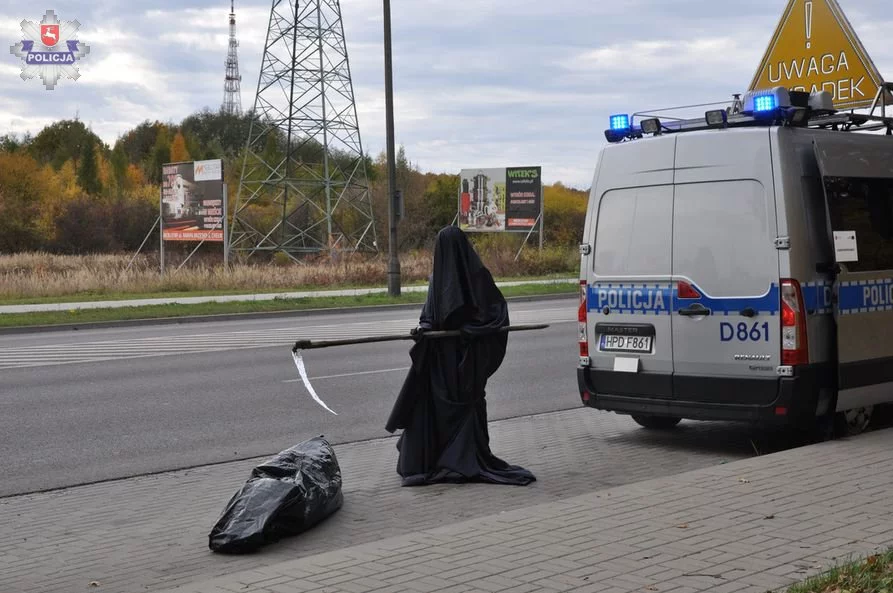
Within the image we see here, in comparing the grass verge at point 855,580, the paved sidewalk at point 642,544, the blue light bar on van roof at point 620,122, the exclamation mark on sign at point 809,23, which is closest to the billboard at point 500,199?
the exclamation mark on sign at point 809,23

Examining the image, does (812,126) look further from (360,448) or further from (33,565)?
(33,565)

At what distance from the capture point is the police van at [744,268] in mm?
8523

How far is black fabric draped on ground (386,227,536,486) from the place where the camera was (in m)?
7.80

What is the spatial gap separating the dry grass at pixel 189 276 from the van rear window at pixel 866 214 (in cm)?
2556

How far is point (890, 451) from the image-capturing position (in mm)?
8117

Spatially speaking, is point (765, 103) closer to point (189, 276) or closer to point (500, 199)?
point (189, 276)

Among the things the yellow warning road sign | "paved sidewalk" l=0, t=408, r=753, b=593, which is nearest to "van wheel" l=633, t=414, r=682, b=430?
"paved sidewalk" l=0, t=408, r=753, b=593

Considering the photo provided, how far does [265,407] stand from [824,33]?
25.4 ft

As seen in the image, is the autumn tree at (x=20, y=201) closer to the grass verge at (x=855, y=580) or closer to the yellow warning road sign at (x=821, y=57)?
the yellow warning road sign at (x=821, y=57)

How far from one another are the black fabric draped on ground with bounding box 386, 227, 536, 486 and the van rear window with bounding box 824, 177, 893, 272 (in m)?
2.93

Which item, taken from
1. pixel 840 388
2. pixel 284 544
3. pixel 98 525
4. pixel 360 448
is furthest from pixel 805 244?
pixel 98 525

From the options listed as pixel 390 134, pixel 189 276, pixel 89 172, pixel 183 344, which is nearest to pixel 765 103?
pixel 183 344

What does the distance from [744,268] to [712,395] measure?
3.33ft

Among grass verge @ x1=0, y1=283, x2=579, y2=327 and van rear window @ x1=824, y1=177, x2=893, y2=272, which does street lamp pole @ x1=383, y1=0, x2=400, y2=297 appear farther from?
van rear window @ x1=824, y1=177, x2=893, y2=272
